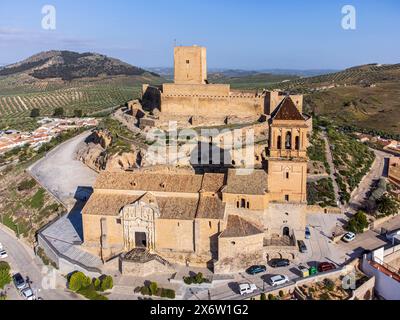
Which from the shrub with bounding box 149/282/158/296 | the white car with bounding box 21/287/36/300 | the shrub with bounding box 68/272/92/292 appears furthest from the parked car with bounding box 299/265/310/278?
the white car with bounding box 21/287/36/300

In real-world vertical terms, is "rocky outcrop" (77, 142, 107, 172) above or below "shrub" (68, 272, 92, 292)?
above

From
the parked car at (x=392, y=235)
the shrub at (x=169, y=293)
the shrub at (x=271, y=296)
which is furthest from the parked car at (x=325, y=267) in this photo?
the shrub at (x=169, y=293)

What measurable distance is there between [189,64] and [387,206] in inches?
1061

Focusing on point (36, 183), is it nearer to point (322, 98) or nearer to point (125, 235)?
point (125, 235)

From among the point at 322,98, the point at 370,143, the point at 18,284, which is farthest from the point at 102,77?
the point at 18,284

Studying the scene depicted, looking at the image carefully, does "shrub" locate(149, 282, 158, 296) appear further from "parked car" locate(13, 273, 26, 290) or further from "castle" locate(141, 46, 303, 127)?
"castle" locate(141, 46, 303, 127)

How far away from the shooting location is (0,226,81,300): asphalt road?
26100mm

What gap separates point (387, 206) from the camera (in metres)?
38.1

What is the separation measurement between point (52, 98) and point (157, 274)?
102m

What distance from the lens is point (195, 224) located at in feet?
86.6

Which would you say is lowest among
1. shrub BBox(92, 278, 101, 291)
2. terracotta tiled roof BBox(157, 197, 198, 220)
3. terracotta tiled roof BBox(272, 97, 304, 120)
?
shrub BBox(92, 278, 101, 291)

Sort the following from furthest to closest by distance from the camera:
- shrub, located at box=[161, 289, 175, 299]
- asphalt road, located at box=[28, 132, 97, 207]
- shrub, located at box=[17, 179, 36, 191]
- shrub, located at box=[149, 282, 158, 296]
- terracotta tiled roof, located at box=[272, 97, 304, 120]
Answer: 1. shrub, located at box=[17, 179, 36, 191]
2. asphalt road, located at box=[28, 132, 97, 207]
3. terracotta tiled roof, located at box=[272, 97, 304, 120]
4. shrub, located at box=[149, 282, 158, 296]
5. shrub, located at box=[161, 289, 175, 299]

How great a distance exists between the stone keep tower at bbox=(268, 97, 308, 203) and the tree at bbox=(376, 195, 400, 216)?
13225 mm

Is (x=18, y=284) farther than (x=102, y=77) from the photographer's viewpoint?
No
